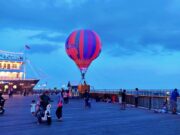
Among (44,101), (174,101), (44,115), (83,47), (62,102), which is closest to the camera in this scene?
(44,101)

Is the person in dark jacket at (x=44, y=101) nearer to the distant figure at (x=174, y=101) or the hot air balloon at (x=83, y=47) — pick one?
the distant figure at (x=174, y=101)

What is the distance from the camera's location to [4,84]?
345 feet

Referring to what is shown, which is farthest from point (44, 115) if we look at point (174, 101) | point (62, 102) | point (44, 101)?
point (174, 101)

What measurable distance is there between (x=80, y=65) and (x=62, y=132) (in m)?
50.1

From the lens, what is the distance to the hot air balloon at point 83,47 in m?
65.4

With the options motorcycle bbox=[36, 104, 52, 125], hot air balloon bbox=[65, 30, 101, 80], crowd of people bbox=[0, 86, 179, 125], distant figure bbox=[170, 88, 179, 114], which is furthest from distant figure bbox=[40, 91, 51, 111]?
hot air balloon bbox=[65, 30, 101, 80]

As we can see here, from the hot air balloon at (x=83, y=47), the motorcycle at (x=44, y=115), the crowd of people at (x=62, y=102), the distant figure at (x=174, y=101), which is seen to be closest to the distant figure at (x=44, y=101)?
the crowd of people at (x=62, y=102)

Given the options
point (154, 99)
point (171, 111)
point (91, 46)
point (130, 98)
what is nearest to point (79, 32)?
point (91, 46)

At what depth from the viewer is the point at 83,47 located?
65.2m

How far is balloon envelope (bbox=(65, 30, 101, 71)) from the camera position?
65.4 m

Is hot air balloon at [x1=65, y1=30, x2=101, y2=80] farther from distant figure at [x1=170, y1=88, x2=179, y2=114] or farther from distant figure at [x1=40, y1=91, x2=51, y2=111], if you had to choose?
distant figure at [x1=40, y1=91, x2=51, y2=111]

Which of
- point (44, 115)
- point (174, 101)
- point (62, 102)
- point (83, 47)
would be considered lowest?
point (44, 115)

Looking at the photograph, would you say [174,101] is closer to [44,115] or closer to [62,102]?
[62,102]

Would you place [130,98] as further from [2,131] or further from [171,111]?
[2,131]
